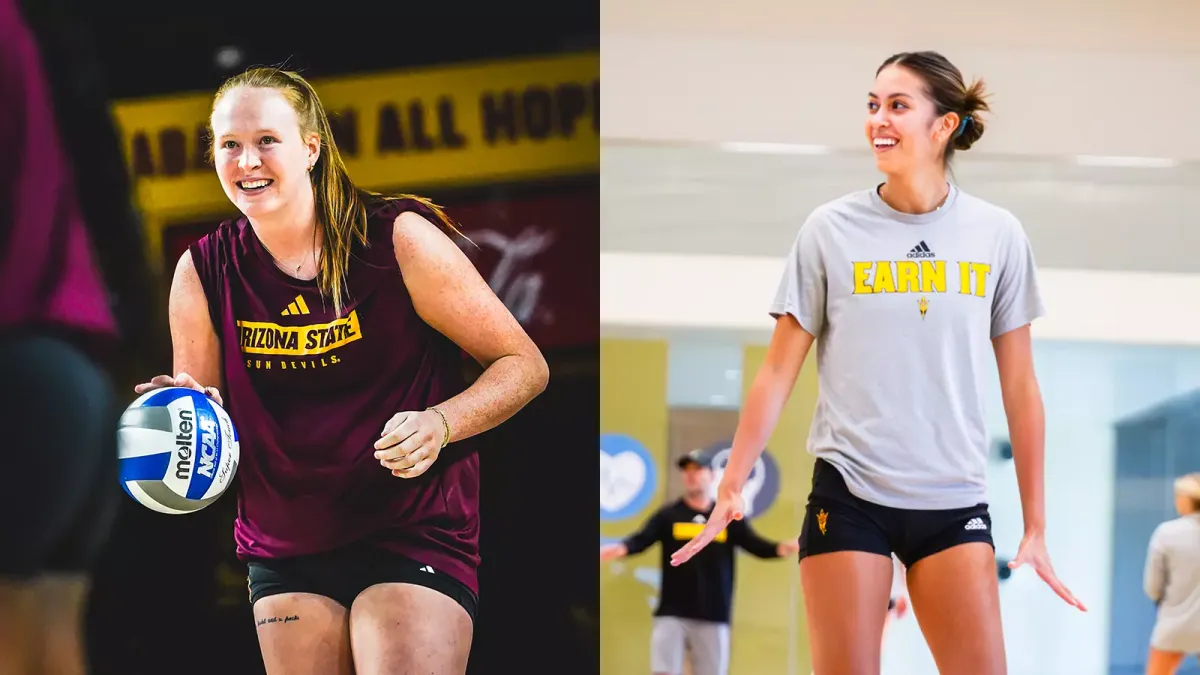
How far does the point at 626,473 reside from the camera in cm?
494

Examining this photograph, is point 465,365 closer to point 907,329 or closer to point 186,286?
point 186,286

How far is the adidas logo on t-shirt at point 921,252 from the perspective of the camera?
9.70ft

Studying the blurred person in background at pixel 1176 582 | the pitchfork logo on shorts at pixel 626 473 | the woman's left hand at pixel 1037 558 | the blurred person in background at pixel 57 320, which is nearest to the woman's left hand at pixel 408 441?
the blurred person in background at pixel 57 320

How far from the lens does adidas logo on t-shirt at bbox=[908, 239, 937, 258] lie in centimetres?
296

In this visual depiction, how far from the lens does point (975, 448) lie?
2.93 m

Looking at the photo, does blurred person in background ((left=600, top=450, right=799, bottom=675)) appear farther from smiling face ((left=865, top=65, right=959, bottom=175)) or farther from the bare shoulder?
smiling face ((left=865, top=65, right=959, bottom=175))

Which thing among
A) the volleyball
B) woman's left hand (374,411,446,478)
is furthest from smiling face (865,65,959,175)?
the volleyball

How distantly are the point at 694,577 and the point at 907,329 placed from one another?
2246mm

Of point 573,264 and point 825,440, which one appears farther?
point 573,264

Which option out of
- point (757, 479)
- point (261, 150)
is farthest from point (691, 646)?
point (261, 150)

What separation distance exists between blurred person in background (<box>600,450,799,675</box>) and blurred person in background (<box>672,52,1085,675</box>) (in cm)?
189

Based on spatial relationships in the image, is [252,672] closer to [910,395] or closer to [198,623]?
[198,623]

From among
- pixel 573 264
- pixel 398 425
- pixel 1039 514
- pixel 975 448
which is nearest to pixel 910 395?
pixel 975 448

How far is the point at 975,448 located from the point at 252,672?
1899 mm
